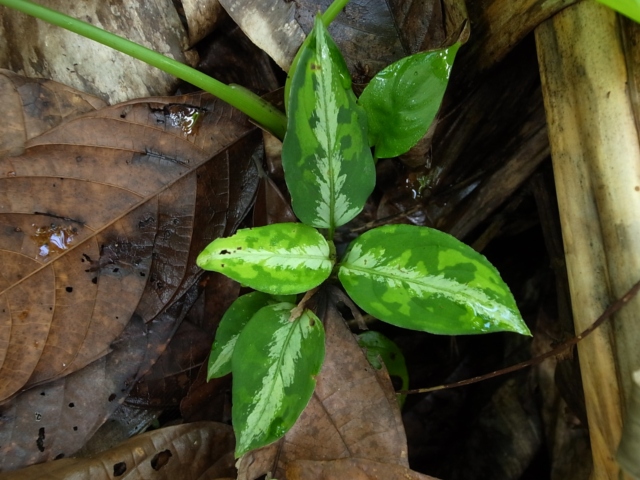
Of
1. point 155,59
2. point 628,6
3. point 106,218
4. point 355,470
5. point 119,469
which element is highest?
point 155,59

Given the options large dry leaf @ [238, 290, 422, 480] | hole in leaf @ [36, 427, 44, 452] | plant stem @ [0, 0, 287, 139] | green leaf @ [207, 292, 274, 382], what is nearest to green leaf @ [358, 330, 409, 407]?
large dry leaf @ [238, 290, 422, 480]

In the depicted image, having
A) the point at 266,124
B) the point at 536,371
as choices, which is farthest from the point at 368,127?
the point at 536,371

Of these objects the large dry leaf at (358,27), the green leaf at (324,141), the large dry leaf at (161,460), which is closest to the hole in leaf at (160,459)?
the large dry leaf at (161,460)

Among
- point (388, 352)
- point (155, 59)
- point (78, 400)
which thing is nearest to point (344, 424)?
point (388, 352)

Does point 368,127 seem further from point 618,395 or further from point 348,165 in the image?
point 618,395

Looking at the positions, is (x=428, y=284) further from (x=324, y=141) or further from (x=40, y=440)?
(x=40, y=440)

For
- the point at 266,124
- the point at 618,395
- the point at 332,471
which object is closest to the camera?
the point at 618,395

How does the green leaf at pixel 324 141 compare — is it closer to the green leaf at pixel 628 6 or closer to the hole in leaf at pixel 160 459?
the green leaf at pixel 628 6
